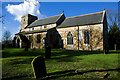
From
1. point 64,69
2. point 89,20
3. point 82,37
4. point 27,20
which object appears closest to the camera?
point 64,69

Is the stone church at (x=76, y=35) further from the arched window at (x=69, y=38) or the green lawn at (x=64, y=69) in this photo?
the green lawn at (x=64, y=69)

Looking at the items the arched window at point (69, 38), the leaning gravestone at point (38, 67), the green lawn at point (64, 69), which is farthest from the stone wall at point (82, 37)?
the leaning gravestone at point (38, 67)

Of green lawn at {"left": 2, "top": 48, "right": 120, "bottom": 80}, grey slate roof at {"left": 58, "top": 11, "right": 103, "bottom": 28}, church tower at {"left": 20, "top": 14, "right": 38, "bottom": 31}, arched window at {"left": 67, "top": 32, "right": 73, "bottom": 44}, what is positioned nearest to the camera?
green lawn at {"left": 2, "top": 48, "right": 120, "bottom": 80}

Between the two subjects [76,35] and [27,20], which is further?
[27,20]

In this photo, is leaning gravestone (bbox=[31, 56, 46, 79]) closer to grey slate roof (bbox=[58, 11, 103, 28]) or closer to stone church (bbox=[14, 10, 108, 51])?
stone church (bbox=[14, 10, 108, 51])

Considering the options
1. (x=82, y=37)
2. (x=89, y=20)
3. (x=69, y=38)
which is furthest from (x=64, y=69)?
(x=89, y=20)

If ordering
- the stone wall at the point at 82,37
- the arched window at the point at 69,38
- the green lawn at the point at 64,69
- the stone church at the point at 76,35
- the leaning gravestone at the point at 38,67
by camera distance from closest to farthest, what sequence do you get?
1. the leaning gravestone at the point at 38,67
2. the green lawn at the point at 64,69
3. the stone wall at the point at 82,37
4. the stone church at the point at 76,35
5. the arched window at the point at 69,38

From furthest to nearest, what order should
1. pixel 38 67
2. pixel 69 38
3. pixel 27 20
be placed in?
1. pixel 27 20
2. pixel 69 38
3. pixel 38 67

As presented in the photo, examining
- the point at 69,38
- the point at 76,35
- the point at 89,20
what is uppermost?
the point at 89,20

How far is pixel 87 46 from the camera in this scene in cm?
2095

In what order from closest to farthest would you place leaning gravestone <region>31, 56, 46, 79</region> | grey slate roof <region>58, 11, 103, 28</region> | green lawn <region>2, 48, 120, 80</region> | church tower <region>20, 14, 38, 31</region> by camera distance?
leaning gravestone <region>31, 56, 46, 79</region> → green lawn <region>2, 48, 120, 80</region> → grey slate roof <region>58, 11, 103, 28</region> → church tower <region>20, 14, 38, 31</region>

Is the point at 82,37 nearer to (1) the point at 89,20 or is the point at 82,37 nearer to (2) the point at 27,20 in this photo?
(1) the point at 89,20

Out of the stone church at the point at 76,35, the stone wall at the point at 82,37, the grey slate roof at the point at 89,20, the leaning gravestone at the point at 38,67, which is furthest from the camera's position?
the grey slate roof at the point at 89,20

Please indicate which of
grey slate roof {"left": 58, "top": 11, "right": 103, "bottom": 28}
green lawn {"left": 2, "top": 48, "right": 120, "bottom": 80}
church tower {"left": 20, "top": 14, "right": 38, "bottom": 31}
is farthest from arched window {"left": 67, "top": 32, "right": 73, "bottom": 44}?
church tower {"left": 20, "top": 14, "right": 38, "bottom": 31}
